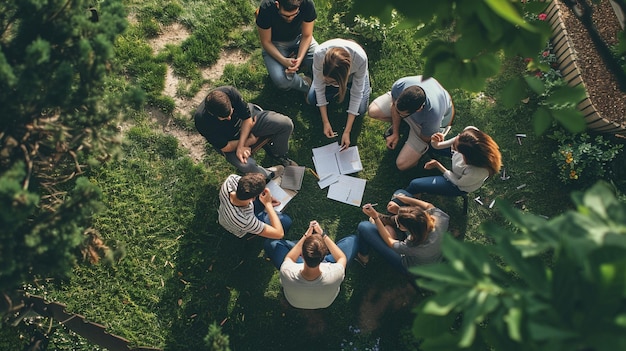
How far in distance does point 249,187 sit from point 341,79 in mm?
2003

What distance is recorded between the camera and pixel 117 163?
24.1 ft

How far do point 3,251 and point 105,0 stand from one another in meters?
2.32

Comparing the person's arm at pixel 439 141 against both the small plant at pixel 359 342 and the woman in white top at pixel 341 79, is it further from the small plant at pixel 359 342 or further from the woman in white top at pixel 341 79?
the small plant at pixel 359 342

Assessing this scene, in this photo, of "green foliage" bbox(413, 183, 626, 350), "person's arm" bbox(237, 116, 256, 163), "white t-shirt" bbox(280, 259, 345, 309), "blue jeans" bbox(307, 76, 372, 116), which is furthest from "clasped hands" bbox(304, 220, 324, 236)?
"green foliage" bbox(413, 183, 626, 350)

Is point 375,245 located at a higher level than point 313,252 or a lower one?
lower

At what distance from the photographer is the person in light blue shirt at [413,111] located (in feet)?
20.9

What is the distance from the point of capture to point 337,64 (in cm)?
648

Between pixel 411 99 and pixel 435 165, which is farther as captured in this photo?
pixel 435 165

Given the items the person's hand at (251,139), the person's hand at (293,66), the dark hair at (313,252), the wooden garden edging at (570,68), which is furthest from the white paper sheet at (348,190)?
the wooden garden edging at (570,68)

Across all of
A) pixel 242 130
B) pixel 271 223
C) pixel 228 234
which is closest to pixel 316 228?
pixel 271 223

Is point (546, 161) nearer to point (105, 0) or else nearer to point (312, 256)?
point (312, 256)

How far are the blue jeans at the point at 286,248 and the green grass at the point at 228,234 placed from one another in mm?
431

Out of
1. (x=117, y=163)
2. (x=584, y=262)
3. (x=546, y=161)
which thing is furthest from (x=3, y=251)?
(x=546, y=161)

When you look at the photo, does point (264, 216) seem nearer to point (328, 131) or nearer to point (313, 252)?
point (313, 252)
